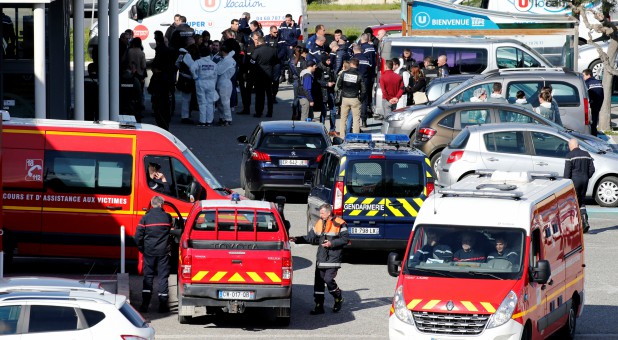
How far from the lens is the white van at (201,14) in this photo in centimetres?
4006

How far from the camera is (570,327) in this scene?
621 inches

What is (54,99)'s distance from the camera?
87.7 ft

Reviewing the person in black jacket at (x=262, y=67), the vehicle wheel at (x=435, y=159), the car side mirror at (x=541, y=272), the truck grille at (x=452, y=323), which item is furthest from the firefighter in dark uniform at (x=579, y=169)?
the person in black jacket at (x=262, y=67)

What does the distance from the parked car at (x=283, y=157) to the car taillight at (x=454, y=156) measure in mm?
2300

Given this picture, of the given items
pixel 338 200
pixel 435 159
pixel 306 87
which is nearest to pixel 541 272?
pixel 338 200

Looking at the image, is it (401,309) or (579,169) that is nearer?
(401,309)

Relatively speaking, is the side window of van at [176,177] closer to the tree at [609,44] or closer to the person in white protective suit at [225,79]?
the person in white protective suit at [225,79]

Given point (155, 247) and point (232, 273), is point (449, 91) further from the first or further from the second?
point (232, 273)

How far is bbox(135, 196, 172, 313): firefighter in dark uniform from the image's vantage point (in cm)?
1702

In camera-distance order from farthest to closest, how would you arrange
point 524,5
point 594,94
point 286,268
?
point 524,5, point 594,94, point 286,268

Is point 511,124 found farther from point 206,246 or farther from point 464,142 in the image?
point 206,246

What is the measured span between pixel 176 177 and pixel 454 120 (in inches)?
366

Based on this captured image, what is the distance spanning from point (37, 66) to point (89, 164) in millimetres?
5033

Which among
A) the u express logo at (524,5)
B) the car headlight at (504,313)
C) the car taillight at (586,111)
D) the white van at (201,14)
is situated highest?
the u express logo at (524,5)
